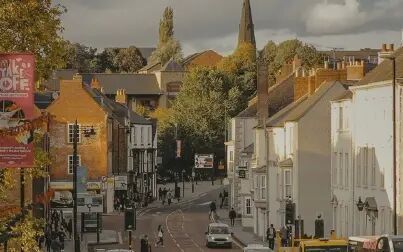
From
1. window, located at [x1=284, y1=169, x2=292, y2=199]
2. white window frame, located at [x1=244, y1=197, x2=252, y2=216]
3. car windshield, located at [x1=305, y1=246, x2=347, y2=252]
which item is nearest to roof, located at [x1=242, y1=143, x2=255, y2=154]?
white window frame, located at [x1=244, y1=197, x2=252, y2=216]

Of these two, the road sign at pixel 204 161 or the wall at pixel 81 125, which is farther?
the road sign at pixel 204 161

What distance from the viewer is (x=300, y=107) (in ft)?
269

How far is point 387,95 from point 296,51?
129 metres

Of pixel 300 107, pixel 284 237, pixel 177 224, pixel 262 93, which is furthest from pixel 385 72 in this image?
pixel 177 224

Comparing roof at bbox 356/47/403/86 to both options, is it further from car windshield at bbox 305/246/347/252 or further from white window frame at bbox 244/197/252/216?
white window frame at bbox 244/197/252/216

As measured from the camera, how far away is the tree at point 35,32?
99.9ft

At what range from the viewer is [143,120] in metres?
141

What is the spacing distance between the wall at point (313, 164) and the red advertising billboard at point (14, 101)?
5122 centimetres

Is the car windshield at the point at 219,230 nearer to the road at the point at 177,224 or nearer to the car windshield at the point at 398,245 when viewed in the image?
the road at the point at 177,224

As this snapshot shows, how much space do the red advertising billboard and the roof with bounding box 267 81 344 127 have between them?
50.1 m

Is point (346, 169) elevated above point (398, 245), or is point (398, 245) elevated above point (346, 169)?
point (346, 169)

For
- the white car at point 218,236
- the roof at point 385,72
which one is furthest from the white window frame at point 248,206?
the roof at point 385,72

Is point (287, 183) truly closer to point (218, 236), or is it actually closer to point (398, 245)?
point (218, 236)

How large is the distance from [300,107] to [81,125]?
106 feet
